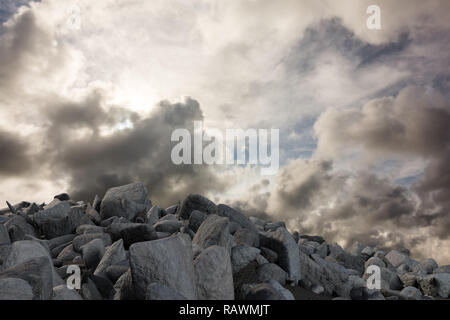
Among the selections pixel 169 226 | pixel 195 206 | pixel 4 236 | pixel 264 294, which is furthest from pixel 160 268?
pixel 4 236

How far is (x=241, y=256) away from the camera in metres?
5.67

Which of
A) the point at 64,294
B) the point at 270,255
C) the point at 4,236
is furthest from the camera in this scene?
the point at 4,236

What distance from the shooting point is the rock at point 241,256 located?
558cm

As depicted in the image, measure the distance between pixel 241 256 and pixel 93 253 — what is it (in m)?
2.41

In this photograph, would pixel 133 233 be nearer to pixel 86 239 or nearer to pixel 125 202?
pixel 86 239

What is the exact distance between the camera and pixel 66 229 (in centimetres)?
743

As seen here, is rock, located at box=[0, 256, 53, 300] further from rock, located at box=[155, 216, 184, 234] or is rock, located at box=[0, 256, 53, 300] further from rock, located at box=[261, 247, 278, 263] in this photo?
rock, located at box=[261, 247, 278, 263]

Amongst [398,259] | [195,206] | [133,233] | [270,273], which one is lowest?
[398,259]

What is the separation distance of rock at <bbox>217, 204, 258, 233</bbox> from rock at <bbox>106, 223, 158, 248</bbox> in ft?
6.39

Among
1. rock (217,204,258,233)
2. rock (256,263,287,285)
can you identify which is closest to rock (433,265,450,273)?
rock (217,204,258,233)

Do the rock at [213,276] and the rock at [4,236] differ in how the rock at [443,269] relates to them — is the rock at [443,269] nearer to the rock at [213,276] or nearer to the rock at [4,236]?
the rock at [213,276]

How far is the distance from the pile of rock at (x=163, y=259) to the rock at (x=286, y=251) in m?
0.02
